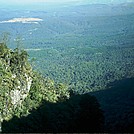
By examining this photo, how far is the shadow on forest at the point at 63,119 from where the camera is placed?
53.6 m

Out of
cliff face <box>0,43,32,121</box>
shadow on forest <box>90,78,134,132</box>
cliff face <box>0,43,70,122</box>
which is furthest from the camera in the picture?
shadow on forest <box>90,78,134,132</box>

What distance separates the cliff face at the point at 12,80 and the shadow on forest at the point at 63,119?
244 centimetres

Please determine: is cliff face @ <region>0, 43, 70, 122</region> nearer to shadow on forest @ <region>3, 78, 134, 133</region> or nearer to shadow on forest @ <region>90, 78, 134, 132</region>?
shadow on forest @ <region>3, 78, 134, 133</region>

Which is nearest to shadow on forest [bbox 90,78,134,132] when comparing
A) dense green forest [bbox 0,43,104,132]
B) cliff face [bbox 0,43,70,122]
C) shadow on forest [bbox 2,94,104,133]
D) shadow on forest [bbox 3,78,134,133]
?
shadow on forest [bbox 3,78,134,133]

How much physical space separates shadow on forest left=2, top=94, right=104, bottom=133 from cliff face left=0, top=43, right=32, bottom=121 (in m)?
2.44

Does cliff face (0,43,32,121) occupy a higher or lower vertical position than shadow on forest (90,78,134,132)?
higher

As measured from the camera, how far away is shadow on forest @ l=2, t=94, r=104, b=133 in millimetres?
53566

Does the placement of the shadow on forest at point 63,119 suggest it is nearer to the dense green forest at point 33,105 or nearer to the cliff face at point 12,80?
the dense green forest at point 33,105

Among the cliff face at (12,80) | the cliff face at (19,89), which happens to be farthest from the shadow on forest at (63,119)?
the cliff face at (12,80)

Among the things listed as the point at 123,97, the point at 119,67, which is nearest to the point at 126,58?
the point at 119,67

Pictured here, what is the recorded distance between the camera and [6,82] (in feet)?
189

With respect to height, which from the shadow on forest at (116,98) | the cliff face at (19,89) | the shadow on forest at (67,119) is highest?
the cliff face at (19,89)

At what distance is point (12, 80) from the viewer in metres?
59.3

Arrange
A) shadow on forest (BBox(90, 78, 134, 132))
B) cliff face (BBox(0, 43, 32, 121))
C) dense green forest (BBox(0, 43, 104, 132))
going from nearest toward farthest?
dense green forest (BBox(0, 43, 104, 132)) < cliff face (BBox(0, 43, 32, 121)) < shadow on forest (BBox(90, 78, 134, 132))
